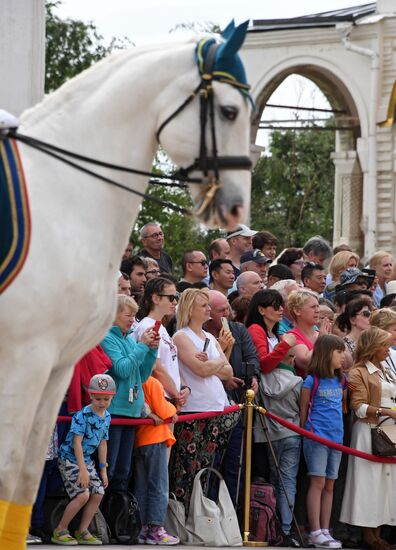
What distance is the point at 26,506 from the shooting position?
23.4 feet

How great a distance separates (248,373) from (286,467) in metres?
0.86

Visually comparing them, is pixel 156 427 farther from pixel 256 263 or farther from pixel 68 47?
pixel 68 47

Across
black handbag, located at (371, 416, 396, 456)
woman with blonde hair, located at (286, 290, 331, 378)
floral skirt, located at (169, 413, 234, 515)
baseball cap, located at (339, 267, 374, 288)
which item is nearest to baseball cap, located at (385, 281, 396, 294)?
baseball cap, located at (339, 267, 374, 288)

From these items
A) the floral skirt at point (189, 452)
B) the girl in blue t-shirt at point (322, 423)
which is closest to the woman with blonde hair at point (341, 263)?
the girl in blue t-shirt at point (322, 423)

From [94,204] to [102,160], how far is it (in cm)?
25

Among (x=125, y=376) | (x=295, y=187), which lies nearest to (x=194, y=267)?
(x=125, y=376)

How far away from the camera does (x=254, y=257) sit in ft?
46.7

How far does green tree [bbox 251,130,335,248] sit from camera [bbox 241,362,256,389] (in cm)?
2595

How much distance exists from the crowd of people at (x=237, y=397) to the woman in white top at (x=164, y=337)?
0.04 ft

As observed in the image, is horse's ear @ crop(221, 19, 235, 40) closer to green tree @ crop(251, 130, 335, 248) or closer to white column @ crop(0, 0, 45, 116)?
white column @ crop(0, 0, 45, 116)

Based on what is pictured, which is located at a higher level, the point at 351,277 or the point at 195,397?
the point at 351,277

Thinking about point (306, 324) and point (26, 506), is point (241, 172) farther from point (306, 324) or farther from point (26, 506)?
point (306, 324)

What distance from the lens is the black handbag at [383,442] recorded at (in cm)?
1197

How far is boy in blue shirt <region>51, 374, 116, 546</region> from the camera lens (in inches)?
396
